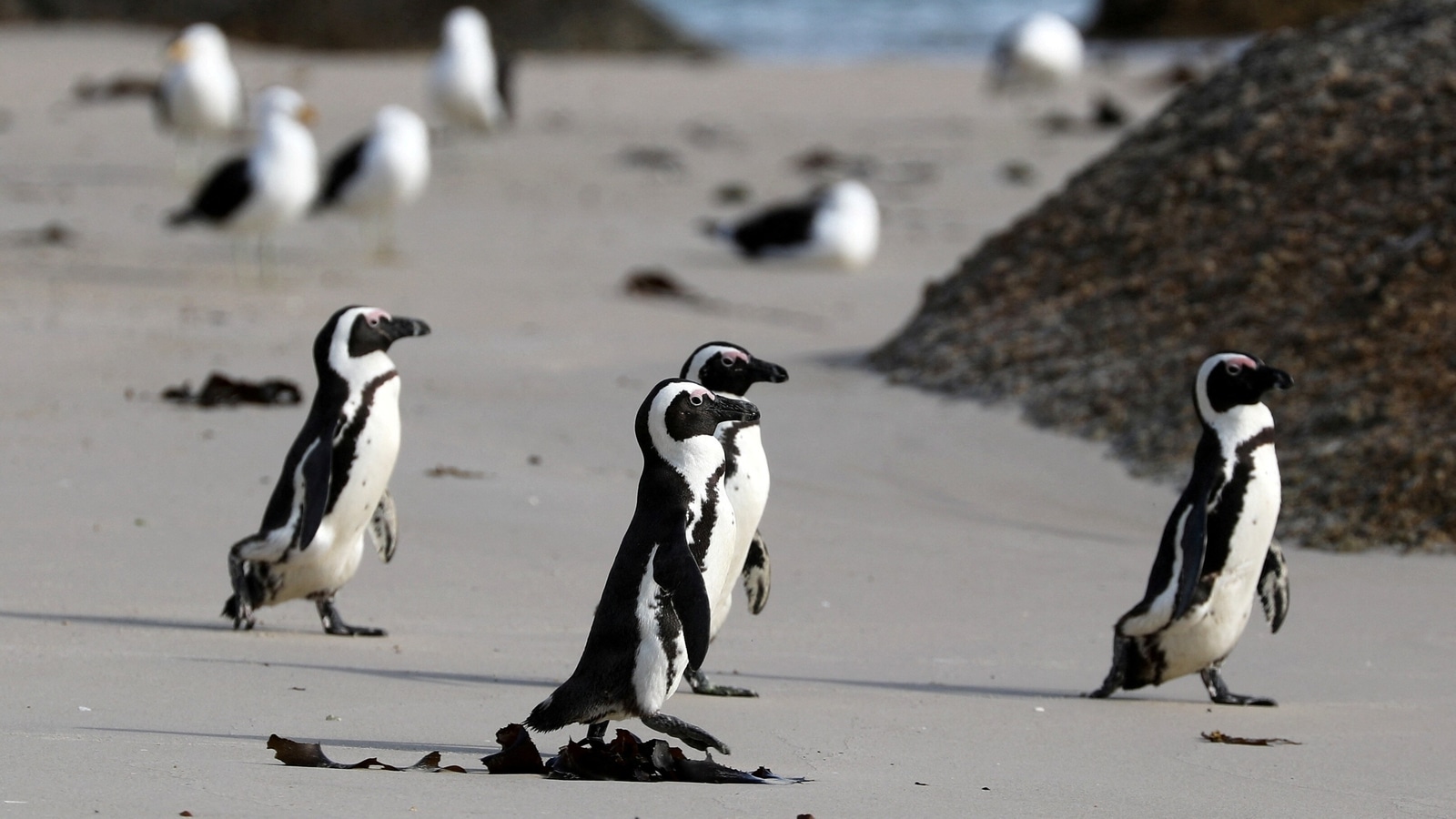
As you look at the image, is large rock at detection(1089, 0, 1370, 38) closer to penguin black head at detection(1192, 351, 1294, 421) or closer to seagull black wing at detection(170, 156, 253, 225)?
seagull black wing at detection(170, 156, 253, 225)

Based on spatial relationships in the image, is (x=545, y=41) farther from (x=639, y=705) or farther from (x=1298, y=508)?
(x=639, y=705)

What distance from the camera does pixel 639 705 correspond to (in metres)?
4.36

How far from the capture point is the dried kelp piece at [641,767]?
402 cm

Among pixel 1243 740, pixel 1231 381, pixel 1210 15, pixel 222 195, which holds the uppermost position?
pixel 1210 15

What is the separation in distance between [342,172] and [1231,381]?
951 centimetres

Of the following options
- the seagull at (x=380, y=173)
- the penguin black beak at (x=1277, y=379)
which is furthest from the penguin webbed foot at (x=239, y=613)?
the seagull at (x=380, y=173)

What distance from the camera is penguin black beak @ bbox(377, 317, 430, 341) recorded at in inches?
237

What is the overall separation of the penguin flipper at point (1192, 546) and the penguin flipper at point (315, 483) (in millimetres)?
2378

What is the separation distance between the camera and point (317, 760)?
157 inches

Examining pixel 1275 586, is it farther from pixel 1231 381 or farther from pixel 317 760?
pixel 317 760

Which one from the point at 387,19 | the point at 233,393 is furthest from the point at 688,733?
the point at 387,19

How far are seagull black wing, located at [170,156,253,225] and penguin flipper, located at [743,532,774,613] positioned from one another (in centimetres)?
801

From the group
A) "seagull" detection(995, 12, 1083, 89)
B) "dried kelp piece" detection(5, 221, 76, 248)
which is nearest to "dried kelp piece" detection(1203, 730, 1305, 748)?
"dried kelp piece" detection(5, 221, 76, 248)

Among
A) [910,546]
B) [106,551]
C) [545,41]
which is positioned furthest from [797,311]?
[545,41]
